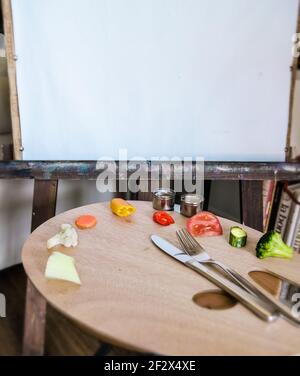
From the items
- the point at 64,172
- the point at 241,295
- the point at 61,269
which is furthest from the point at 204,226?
the point at 64,172

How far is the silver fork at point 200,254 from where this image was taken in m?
0.56

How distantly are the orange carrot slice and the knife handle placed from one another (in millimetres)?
307

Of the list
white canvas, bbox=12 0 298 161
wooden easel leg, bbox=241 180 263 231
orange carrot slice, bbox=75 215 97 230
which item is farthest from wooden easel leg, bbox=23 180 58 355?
wooden easel leg, bbox=241 180 263 231

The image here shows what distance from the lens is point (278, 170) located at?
1.12 m

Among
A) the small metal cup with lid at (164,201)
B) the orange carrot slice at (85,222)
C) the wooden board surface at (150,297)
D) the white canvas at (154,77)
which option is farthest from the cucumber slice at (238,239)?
the white canvas at (154,77)

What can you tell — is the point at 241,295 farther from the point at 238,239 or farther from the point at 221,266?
the point at 238,239

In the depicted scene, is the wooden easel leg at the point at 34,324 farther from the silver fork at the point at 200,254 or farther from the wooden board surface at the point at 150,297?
the silver fork at the point at 200,254

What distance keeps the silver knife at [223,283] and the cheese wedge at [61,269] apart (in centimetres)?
21

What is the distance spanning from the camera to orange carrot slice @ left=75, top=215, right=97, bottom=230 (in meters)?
0.78

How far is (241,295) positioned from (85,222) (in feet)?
1.45

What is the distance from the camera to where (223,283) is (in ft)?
1.81

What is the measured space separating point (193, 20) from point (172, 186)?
25.5 inches

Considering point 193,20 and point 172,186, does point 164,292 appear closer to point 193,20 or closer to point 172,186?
point 172,186

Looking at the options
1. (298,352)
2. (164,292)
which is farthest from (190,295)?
(298,352)
